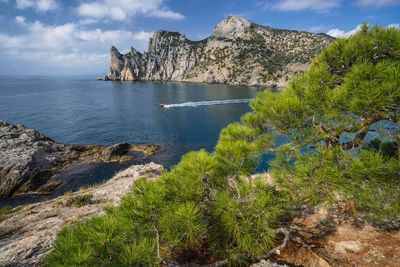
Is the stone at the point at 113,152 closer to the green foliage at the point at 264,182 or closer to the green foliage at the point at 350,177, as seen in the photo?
the green foliage at the point at 264,182

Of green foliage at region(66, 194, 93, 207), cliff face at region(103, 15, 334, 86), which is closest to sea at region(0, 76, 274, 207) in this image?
green foliage at region(66, 194, 93, 207)

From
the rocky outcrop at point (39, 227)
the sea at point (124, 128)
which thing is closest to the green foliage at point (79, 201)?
the rocky outcrop at point (39, 227)

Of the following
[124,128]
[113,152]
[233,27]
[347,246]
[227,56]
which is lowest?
[113,152]

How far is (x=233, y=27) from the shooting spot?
418 feet

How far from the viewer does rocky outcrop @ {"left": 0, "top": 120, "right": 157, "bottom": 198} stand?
16.7 metres

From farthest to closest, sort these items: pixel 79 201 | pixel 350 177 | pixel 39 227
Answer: pixel 79 201 → pixel 39 227 → pixel 350 177

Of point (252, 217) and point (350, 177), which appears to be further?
point (350, 177)

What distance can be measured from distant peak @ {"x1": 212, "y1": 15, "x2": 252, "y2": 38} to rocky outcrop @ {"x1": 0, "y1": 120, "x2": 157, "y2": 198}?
128 metres

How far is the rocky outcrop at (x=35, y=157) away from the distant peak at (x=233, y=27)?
128 m

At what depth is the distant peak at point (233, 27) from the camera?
409ft

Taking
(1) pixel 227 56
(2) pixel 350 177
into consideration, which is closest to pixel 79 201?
(2) pixel 350 177

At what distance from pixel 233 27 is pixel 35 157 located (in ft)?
458

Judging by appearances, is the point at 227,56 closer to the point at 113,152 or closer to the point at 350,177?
the point at 113,152

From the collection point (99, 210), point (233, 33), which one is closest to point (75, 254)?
point (99, 210)
